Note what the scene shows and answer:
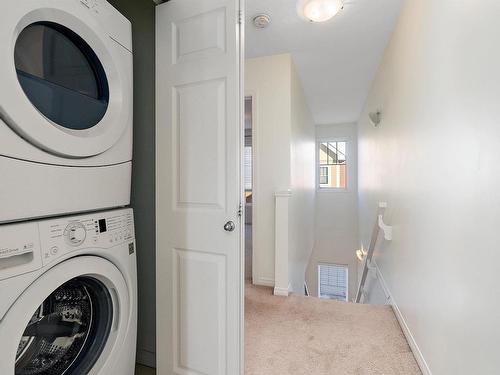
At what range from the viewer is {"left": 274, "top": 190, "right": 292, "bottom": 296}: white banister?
7.61 ft

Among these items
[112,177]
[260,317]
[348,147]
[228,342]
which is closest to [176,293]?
[228,342]

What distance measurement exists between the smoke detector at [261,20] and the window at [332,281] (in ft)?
16.9

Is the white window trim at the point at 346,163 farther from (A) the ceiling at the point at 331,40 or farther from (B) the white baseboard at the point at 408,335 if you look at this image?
(B) the white baseboard at the point at 408,335

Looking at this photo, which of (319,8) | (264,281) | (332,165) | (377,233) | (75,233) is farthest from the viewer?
(332,165)

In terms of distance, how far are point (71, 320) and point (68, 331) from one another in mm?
36

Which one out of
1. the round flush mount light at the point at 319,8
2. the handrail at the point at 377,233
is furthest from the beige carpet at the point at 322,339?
the round flush mount light at the point at 319,8

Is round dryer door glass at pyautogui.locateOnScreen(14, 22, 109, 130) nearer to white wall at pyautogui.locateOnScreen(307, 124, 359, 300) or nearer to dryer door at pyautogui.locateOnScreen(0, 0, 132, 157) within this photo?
dryer door at pyautogui.locateOnScreen(0, 0, 132, 157)

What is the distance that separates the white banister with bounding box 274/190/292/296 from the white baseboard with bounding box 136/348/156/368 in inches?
48.2

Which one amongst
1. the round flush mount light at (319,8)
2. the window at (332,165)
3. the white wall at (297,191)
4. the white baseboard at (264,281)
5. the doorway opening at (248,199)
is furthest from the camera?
the window at (332,165)

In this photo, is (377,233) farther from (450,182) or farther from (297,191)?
(450,182)

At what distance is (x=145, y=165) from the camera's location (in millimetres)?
1360

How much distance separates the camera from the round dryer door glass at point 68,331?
30.8 inches

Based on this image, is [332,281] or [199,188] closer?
[199,188]

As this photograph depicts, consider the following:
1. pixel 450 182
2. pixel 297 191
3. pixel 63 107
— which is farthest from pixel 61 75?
pixel 297 191
